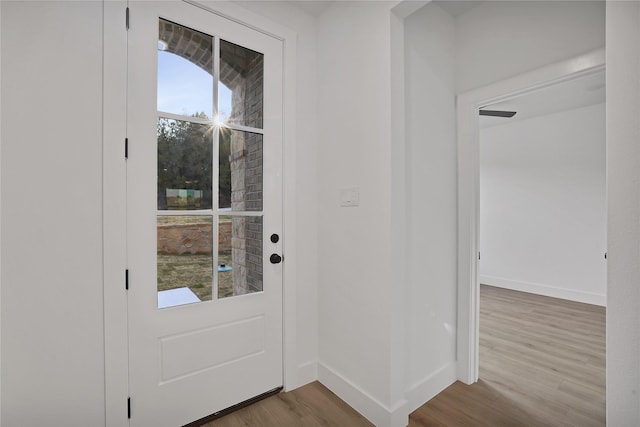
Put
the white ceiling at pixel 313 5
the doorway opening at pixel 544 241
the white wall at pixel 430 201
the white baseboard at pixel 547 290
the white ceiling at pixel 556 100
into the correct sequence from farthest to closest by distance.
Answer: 1. the white baseboard at pixel 547 290
2. the white ceiling at pixel 556 100
3. the doorway opening at pixel 544 241
4. the white ceiling at pixel 313 5
5. the white wall at pixel 430 201

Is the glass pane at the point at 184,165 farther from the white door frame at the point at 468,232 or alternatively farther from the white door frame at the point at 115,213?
the white door frame at the point at 468,232

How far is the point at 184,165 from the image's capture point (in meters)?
1.72

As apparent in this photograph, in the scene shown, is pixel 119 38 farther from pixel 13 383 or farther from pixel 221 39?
pixel 13 383

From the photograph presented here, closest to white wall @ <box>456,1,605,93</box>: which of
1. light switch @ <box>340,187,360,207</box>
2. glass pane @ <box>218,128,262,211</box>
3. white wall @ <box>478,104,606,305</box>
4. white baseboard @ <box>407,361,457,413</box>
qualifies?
light switch @ <box>340,187,360,207</box>

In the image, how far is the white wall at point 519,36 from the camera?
1724 mm

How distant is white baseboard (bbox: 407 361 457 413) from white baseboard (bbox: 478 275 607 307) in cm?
278

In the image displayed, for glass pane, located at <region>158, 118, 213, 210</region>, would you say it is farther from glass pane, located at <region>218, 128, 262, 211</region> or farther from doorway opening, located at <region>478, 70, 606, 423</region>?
doorway opening, located at <region>478, 70, 606, 423</region>

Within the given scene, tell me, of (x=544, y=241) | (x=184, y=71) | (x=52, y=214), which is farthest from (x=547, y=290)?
(x=52, y=214)

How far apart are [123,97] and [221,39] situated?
2.15 feet

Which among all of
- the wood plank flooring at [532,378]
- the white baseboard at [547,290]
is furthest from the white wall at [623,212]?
the white baseboard at [547,290]

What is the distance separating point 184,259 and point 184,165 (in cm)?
51

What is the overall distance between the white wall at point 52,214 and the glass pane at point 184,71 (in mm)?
281

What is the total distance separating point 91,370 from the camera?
1472 millimetres

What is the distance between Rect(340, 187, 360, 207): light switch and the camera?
1916mm
